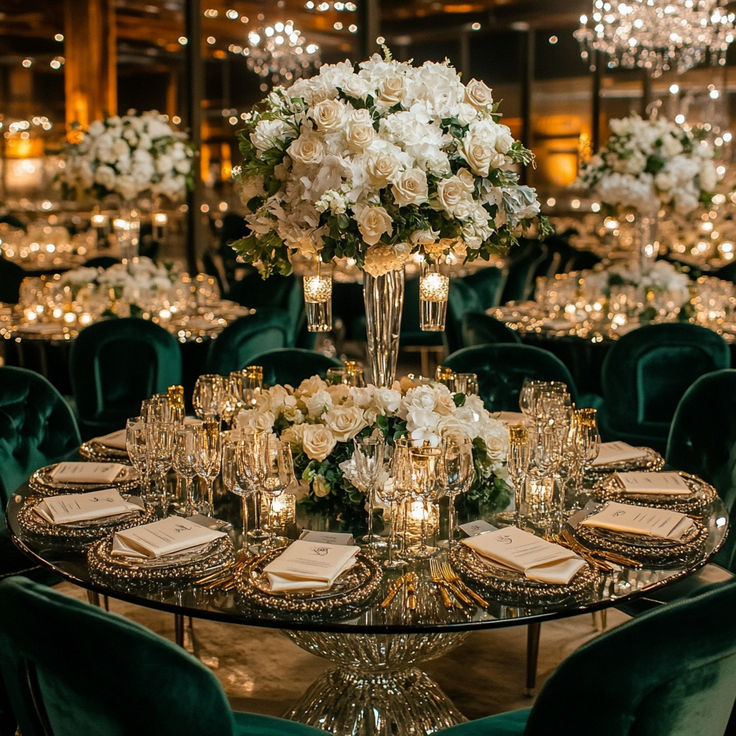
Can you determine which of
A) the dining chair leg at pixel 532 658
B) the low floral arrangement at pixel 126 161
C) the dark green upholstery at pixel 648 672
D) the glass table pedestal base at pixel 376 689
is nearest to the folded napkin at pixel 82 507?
the glass table pedestal base at pixel 376 689

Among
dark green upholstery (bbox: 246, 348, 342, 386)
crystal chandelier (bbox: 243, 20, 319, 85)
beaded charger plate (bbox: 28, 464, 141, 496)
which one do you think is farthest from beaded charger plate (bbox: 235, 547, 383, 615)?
crystal chandelier (bbox: 243, 20, 319, 85)

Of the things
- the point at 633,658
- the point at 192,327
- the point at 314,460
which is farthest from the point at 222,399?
the point at 192,327

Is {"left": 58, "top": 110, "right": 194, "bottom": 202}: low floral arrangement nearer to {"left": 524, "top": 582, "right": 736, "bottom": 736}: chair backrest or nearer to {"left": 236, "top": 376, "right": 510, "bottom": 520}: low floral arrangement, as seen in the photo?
{"left": 236, "top": 376, "right": 510, "bottom": 520}: low floral arrangement

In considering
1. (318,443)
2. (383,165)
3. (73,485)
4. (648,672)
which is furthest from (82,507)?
(648,672)

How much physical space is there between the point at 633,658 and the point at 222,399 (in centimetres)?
169

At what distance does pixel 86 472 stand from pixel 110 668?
1.26 m

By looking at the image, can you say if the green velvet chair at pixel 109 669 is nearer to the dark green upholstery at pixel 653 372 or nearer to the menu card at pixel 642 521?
the menu card at pixel 642 521

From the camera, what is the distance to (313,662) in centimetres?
330

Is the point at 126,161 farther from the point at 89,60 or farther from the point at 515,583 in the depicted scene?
the point at 89,60

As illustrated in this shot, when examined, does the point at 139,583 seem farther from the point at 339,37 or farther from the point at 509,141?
the point at 339,37

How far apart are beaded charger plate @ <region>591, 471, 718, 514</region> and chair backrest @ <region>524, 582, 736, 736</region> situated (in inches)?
37.2

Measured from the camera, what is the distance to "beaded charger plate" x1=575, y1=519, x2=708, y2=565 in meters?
2.04

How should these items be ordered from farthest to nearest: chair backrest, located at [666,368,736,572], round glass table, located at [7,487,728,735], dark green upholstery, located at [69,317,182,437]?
dark green upholstery, located at [69,317,182,437]
chair backrest, located at [666,368,736,572]
round glass table, located at [7,487,728,735]

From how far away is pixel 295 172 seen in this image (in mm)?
2426
